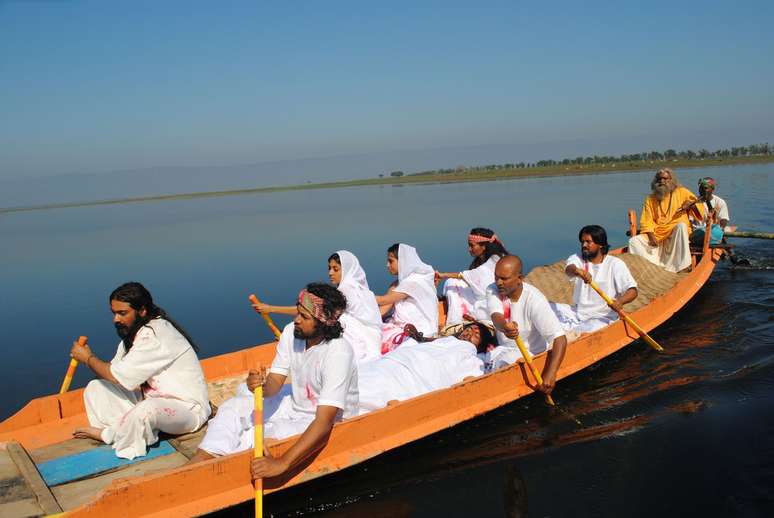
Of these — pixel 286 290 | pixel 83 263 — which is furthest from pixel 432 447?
pixel 83 263

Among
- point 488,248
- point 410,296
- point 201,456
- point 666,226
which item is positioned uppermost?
point 488,248

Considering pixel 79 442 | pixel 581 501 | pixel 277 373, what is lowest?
pixel 581 501

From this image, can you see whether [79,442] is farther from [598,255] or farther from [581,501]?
[598,255]

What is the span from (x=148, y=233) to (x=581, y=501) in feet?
91.5

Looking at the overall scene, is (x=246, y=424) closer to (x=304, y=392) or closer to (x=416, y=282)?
(x=304, y=392)

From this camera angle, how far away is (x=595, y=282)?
23.5ft

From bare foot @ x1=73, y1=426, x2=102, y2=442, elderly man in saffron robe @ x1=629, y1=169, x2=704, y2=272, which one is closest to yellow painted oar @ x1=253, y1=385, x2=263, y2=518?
bare foot @ x1=73, y1=426, x2=102, y2=442

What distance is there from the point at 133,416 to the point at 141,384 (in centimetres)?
27

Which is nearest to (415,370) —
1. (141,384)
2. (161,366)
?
(161,366)

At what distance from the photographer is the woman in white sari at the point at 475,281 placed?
7.17m

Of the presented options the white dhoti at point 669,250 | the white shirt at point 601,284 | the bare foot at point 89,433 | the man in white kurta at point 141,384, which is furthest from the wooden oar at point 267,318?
the white dhoti at point 669,250

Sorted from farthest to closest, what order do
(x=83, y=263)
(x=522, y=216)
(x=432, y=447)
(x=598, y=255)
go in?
(x=522, y=216) < (x=83, y=263) < (x=598, y=255) < (x=432, y=447)

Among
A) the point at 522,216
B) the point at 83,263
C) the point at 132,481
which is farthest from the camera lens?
the point at 522,216

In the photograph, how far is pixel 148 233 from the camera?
2923 cm
